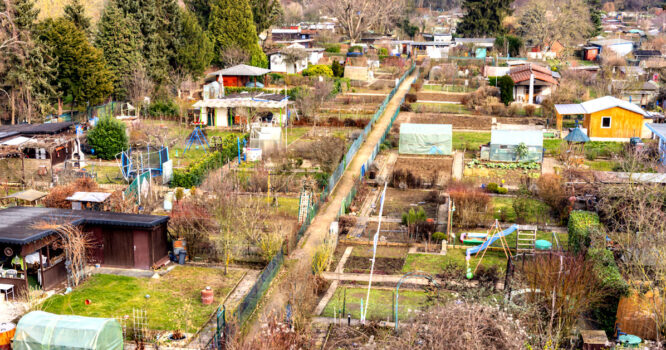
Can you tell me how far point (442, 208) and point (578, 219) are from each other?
24.6 feet

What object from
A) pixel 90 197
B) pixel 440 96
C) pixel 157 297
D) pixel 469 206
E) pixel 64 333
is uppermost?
pixel 440 96

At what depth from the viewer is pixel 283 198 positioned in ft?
104

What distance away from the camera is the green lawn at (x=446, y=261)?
23.4 metres

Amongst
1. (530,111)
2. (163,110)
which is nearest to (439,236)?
(530,111)

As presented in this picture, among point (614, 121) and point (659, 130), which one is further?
point (614, 121)

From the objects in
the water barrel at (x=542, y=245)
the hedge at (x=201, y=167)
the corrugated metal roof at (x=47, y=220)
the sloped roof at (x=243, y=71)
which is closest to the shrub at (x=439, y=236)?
the water barrel at (x=542, y=245)

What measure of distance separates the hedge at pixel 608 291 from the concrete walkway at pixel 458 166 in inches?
583

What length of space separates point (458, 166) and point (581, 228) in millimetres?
14974

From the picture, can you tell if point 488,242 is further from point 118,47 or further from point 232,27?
point 232,27

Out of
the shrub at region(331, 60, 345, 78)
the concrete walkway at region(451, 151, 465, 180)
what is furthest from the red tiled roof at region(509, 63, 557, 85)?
the concrete walkway at region(451, 151, 465, 180)

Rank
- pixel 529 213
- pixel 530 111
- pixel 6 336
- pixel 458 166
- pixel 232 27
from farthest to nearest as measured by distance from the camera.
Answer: pixel 232 27, pixel 530 111, pixel 458 166, pixel 529 213, pixel 6 336

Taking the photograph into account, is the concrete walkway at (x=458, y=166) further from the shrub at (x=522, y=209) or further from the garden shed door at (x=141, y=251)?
the garden shed door at (x=141, y=251)

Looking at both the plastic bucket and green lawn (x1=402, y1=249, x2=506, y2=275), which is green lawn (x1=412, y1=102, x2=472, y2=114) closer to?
green lawn (x1=402, y1=249, x2=506, y2=275)

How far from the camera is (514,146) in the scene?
3784cm
